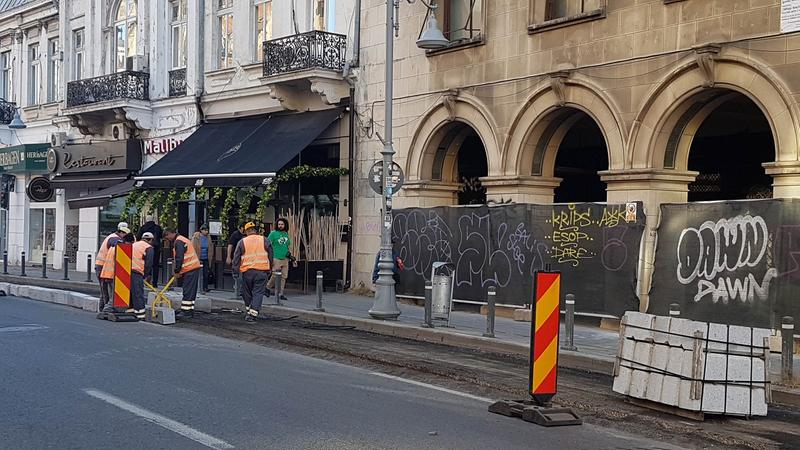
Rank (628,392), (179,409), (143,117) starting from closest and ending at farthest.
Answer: (179,409), (628,392), (143,117)

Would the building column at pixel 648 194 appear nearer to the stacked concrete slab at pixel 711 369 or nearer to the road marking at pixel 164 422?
the stacked concrete slab at pixel 711 369

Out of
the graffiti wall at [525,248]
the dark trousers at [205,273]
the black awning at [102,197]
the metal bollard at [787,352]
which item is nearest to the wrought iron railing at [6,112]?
the black awning at [102,197]

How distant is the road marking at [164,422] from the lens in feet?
23.3

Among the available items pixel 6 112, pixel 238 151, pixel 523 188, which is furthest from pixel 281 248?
pixel 6 112

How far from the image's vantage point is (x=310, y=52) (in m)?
22.1

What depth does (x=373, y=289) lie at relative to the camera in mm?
21688

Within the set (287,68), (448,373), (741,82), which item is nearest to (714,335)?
(448,373)

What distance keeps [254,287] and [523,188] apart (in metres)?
5.86

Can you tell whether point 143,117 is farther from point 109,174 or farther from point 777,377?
point 777,377

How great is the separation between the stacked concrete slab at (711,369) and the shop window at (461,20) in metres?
11.3

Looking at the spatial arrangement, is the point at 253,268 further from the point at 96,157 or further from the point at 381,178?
the point at 96,157

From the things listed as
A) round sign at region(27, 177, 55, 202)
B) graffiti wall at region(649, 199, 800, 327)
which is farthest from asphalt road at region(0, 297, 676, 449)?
round sign at region(27, 177, 55, 202)

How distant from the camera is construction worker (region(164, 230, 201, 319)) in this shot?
1636cm

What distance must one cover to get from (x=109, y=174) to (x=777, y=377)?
2411cm
